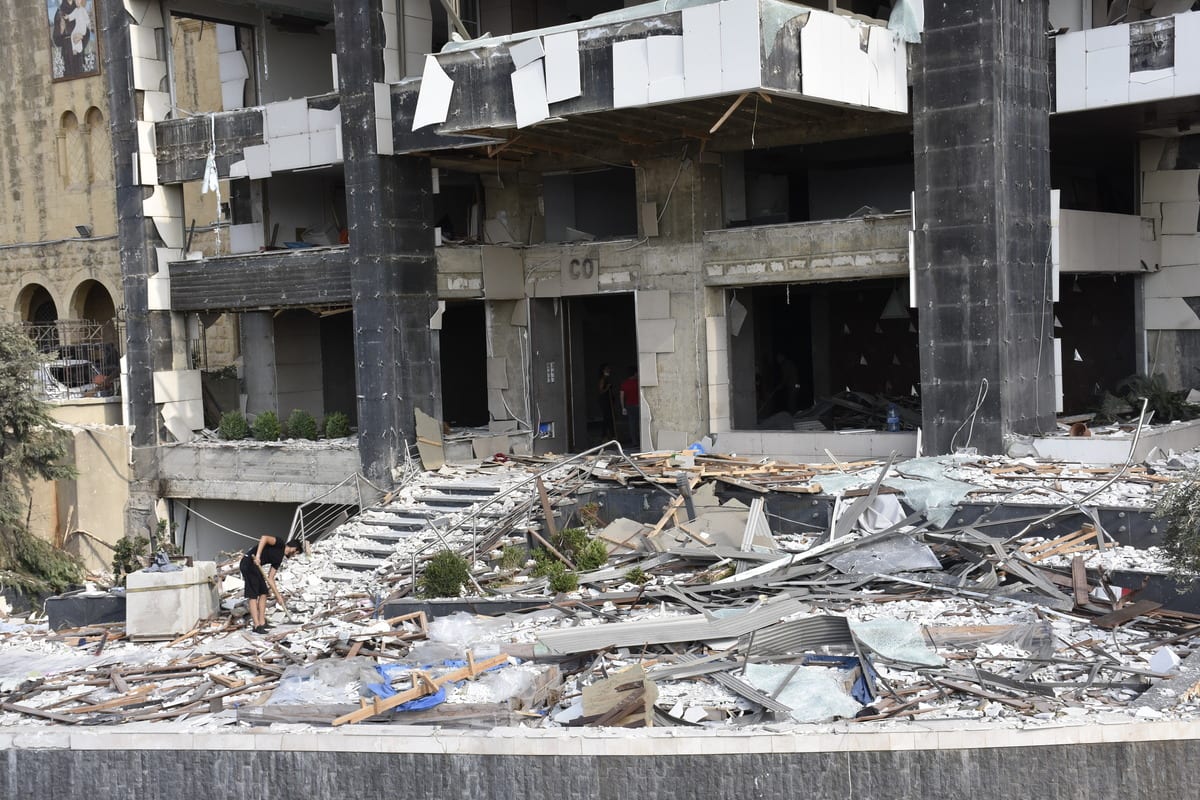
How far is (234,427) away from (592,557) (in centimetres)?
1241

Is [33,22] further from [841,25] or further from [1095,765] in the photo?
[1095,765]

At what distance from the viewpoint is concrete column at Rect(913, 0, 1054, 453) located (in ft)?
67.3

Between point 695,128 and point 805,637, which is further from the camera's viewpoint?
point 695,128

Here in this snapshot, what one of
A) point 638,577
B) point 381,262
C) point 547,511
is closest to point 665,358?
point 381,262

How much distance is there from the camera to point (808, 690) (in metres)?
12.9

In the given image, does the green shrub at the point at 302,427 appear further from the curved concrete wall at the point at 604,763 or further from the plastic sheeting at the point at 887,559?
the curved concrete wall at the point at 604,763

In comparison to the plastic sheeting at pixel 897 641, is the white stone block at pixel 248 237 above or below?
above

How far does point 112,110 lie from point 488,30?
342 inches

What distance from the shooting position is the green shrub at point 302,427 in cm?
2717

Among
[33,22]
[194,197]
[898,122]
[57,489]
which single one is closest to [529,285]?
[898,122]

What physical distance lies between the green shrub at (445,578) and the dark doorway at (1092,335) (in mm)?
14519

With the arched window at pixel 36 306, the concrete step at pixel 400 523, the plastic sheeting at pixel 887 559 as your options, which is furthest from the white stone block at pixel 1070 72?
the arched window at pixel 36 306

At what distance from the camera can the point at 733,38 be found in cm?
1880

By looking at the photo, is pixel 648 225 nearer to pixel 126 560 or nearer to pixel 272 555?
pixel 272 555
